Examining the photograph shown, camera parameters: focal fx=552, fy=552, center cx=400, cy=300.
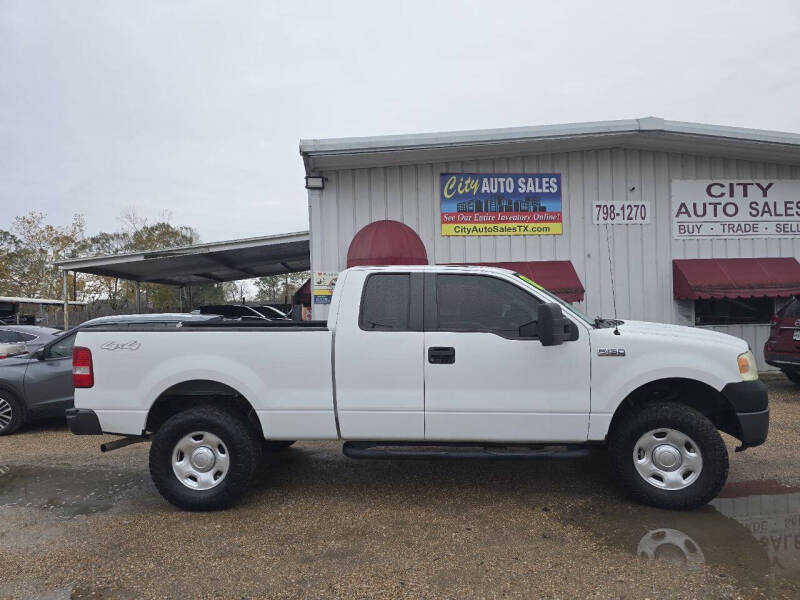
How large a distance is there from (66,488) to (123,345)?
72.0 inches

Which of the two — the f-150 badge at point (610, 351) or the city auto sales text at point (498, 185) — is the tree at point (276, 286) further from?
the f-150 badge at point (610, 351)

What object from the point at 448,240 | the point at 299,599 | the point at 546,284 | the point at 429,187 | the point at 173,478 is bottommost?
the point at 299,599

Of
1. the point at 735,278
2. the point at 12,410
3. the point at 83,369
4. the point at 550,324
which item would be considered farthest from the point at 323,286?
the point at 735,278

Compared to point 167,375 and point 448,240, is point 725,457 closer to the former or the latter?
point 167,375

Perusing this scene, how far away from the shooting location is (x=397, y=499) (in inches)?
185

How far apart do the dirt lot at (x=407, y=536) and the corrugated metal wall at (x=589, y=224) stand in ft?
19.6

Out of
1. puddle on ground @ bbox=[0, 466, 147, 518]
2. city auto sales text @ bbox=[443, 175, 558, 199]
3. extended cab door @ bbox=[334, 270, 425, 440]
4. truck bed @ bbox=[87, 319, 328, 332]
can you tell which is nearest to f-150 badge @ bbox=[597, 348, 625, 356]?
extended cab door @ bbox=[334, 270, 425, 440]

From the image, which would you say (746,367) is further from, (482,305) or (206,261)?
(206,261)

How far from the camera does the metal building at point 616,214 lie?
36.1ft

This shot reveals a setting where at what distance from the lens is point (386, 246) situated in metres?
10.5

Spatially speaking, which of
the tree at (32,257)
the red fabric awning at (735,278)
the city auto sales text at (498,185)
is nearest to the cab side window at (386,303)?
the city auto sales text at (498,185)

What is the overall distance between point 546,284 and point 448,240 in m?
2.13

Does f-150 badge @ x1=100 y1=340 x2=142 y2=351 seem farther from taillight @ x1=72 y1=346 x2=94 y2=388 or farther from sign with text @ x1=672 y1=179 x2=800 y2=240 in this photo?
sign with text @ x1=672 y1=179 x2=800 y2=240

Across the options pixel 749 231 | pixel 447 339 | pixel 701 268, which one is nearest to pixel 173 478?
pixel 447 339
